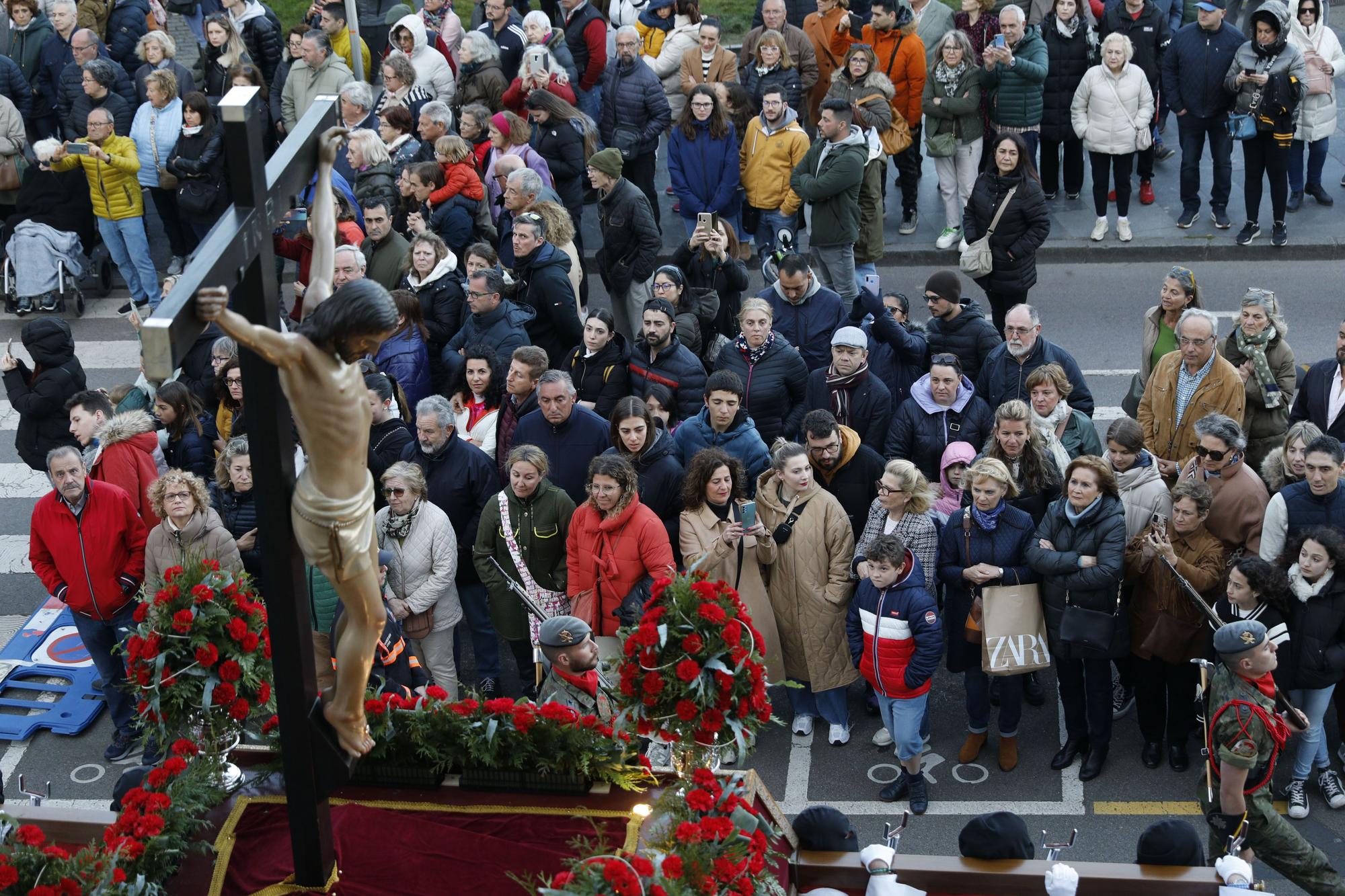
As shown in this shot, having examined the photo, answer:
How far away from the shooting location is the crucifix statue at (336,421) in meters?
4.69

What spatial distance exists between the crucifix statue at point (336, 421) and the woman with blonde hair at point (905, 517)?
4.23m

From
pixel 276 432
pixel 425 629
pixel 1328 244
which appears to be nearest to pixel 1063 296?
pixel 1328 244

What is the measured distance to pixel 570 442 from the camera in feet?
32.9

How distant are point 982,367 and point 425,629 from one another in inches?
162

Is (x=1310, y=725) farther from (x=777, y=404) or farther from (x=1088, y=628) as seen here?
(x=777, y=404)

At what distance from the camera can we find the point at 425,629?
31.8 feet

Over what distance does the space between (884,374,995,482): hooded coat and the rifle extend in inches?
66.3

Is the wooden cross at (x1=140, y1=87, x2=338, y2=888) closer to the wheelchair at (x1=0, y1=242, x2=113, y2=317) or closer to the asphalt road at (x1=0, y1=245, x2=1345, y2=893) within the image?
the asphalt road at (x1=0, y1=245, x2=1345, y2=893)

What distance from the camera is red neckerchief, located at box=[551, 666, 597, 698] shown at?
7.68 m

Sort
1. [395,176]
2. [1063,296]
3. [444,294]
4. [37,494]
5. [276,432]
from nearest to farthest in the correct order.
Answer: [276,432]
[444,294]
[37,494]
[395,176]
[1063,296]

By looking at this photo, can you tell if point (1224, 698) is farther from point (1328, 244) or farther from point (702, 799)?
point (1328, 244)

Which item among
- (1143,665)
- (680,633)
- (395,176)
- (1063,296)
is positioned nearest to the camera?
(680,633)

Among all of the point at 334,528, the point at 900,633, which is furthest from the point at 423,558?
the point at 334,528

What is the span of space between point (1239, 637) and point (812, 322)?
4579 mm
